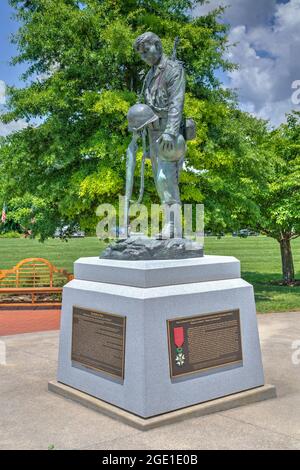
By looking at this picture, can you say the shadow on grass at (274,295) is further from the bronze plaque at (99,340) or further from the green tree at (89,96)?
the bronze plaque at (99,340)

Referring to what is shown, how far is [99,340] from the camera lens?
5539 mm

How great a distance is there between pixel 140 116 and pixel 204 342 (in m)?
2.75

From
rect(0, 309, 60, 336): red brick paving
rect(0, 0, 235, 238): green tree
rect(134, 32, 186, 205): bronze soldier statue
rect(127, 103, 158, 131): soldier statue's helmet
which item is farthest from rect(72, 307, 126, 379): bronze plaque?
rect(0, 0, 235, 238): green tree

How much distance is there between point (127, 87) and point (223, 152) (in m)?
3.30

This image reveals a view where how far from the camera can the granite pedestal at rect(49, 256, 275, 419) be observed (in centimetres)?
498

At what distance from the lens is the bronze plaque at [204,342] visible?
5.18 m

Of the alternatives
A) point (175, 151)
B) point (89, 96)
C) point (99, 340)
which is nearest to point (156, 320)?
point (99, 340)

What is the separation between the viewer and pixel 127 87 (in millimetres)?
14172

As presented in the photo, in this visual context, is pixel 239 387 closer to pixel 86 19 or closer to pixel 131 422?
pixel 131 422

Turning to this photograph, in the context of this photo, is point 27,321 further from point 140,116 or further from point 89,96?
point 140,116
